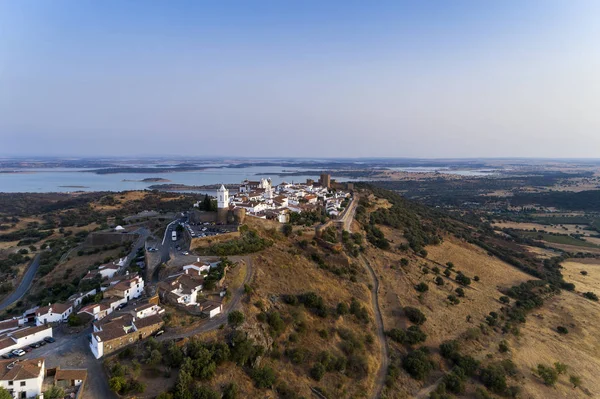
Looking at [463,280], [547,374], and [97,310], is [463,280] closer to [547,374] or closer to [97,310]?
[547,374]

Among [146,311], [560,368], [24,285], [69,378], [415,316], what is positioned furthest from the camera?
[24,285]

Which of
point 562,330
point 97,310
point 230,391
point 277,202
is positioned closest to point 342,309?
point 230,391

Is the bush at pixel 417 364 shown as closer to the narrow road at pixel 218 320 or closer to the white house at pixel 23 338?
the narrow road at pixel 218 320

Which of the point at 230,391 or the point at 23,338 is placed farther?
the point at 23,338

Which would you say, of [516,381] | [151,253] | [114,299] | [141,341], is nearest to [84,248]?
[151,253]

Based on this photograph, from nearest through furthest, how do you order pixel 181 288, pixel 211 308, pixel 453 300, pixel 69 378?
pixel 69 378 → pixel 211 308 → pixel 181 288 → pixel 453 300

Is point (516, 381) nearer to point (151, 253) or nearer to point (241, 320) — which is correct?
point (241, 320)
